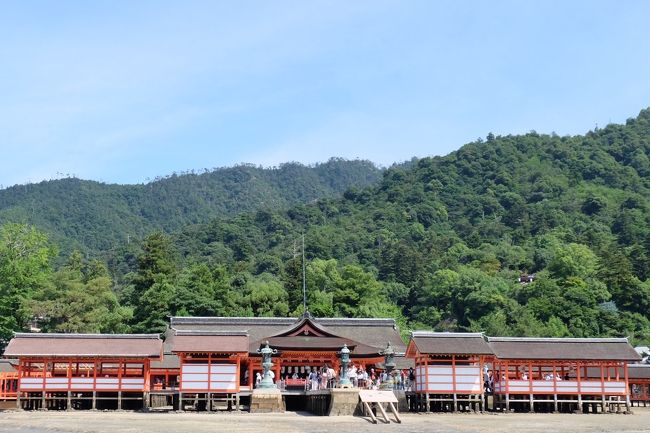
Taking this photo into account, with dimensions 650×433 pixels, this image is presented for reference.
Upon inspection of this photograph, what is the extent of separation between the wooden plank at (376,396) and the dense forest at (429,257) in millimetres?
31018

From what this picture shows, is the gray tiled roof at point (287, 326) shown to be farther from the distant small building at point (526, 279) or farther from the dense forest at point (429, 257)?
the distant small building at point (526, 279)

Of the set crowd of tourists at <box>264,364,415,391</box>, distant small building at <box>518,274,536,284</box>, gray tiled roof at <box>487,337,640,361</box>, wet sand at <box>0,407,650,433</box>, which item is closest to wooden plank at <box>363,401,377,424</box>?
wet sand at <box>0,407,650,433</box>

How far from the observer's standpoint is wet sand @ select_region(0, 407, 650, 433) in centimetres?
2709

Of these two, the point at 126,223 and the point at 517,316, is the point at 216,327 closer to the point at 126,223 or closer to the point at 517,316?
the point at 517,316

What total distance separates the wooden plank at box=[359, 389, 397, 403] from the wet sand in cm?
87

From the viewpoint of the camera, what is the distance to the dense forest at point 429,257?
62500 mm

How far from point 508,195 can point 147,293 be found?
78.0 metres

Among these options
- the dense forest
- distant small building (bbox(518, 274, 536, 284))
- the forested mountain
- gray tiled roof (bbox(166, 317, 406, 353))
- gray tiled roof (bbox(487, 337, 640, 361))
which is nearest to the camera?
gray tiled roof (bbox(487, 337, 640, 361))

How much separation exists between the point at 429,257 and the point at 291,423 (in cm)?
7587

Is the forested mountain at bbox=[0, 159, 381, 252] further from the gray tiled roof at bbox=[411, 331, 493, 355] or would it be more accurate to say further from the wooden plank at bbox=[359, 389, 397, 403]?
the wooden plank at bbox=[359, 389, 397, 403]

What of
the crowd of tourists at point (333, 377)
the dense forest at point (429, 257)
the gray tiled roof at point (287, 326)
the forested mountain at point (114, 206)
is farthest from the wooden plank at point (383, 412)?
the forested mountain at point (114, 206)

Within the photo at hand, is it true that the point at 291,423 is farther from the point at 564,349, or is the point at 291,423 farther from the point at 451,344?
the point at 564,349

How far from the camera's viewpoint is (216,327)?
48031 millimetres

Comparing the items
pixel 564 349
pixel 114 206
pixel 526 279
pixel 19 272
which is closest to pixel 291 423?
pixel 564 349
